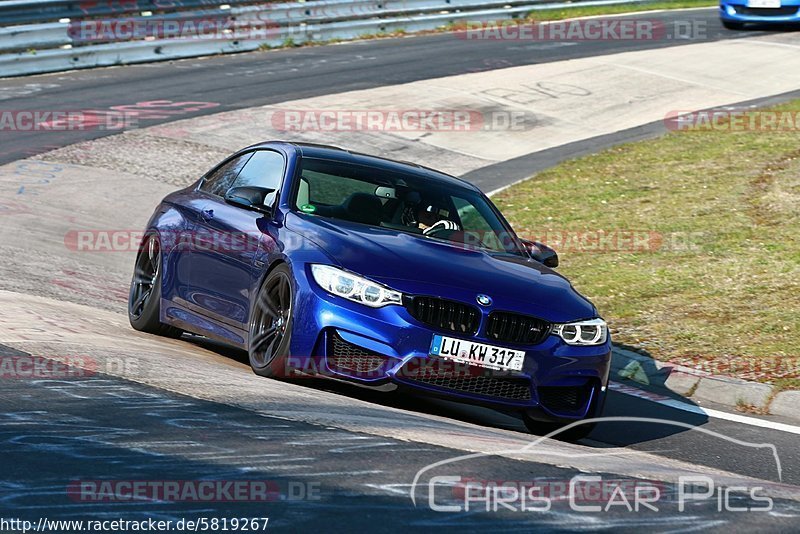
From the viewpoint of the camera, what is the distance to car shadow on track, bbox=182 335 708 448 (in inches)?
304

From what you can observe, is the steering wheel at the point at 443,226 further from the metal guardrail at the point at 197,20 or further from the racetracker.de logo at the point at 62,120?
the metal guardrail at the point at 197,20

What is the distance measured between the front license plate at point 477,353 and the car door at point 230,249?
1529mm

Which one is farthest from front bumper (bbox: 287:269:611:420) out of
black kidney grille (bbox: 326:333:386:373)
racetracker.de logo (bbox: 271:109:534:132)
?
racetracker.de logo (bbox: 271:109:534:132)

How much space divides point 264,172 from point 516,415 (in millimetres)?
2592

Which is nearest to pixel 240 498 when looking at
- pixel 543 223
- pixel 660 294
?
pixel 660 294

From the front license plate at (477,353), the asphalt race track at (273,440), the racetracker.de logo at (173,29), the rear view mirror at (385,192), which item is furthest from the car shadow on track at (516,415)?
the racetracker.de logo at (173,29)

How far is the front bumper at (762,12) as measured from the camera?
29.7 m

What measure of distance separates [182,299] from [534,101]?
1435 cm

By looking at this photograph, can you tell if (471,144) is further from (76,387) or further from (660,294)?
(76,387)

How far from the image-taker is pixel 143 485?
4863 mm

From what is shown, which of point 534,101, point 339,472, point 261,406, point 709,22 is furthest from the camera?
point 709,22

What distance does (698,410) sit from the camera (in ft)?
30.0
